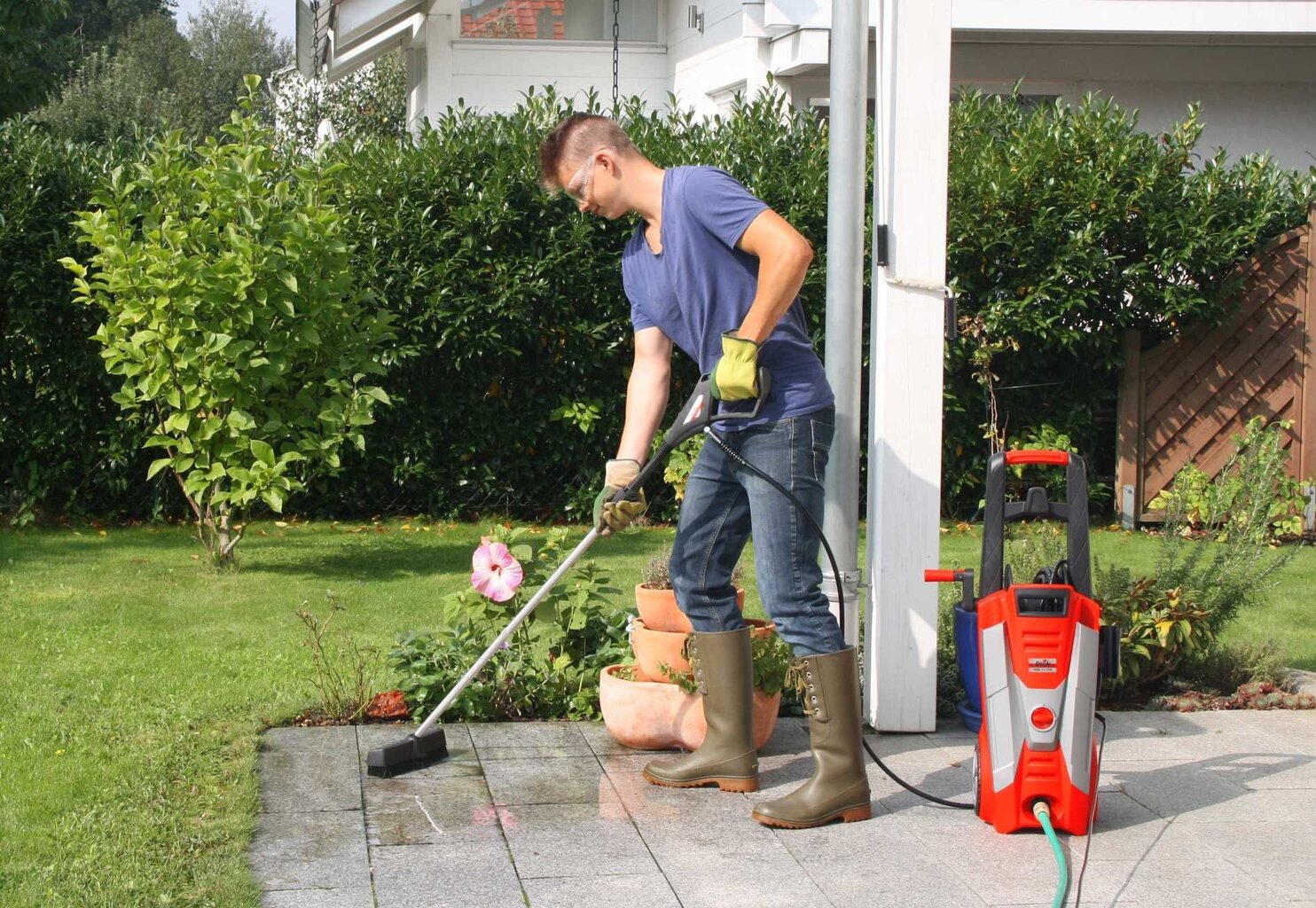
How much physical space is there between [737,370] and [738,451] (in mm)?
358

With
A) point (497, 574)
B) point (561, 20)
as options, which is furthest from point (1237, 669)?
point (561, 20)

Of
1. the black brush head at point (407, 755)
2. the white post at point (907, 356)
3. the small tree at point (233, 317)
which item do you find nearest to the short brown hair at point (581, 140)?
the white post at point (907, 356)

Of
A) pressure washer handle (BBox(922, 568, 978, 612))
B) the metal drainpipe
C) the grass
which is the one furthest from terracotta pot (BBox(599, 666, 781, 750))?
the grass

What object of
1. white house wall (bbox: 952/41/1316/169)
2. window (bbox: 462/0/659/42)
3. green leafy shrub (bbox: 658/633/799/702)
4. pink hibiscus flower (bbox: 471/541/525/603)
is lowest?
green leafy shrub (bbox: 658/633/799/702)

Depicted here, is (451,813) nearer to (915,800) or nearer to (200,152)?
(915,800)

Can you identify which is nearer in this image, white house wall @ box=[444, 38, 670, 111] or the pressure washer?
the pressure washer

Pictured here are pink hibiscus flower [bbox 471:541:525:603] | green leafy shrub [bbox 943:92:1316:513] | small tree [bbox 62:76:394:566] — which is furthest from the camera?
green leafy shrub [bbox 943:92:1316:513]

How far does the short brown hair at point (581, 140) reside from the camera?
4148mm

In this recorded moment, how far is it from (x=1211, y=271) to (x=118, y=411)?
23.1 ft

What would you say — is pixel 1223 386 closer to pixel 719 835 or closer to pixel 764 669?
pixel 764 669

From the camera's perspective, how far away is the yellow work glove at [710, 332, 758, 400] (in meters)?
3.81

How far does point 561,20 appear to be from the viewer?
15.1 m

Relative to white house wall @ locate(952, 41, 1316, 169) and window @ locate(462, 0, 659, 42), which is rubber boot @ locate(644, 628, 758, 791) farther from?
window @ locate(462, 0, 659, 42)

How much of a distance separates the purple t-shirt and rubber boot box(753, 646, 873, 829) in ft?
2.33
